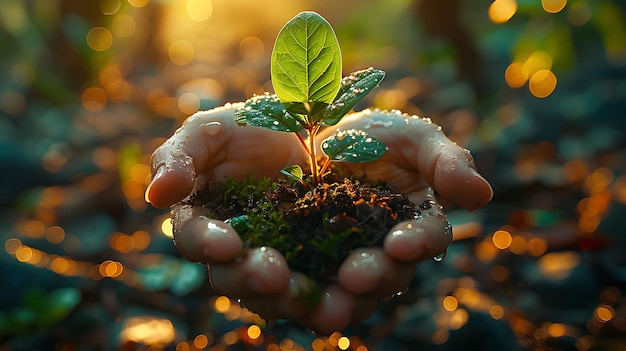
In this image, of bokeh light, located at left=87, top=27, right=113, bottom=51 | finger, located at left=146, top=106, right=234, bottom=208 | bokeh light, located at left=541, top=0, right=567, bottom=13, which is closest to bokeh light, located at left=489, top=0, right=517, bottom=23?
bokeh light, located at left=541, top=0, right=567, bottom=13

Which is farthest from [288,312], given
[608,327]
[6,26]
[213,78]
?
[6,26]

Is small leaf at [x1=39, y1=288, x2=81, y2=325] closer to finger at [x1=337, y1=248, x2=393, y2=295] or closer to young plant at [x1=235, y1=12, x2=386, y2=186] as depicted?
young plant at [x1=235, y1=12, x2=386, y2=186]

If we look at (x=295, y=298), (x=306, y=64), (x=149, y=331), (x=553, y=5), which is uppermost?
(x=306, y=64)

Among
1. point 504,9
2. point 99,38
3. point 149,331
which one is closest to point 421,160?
point 149,331

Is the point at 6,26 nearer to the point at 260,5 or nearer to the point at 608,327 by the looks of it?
the point at 260,5

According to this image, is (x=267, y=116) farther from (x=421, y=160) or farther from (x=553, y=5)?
(x=553, y=5)

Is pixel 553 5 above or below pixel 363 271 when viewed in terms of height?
below

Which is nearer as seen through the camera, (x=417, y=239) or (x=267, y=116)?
(x=417, y=239)
